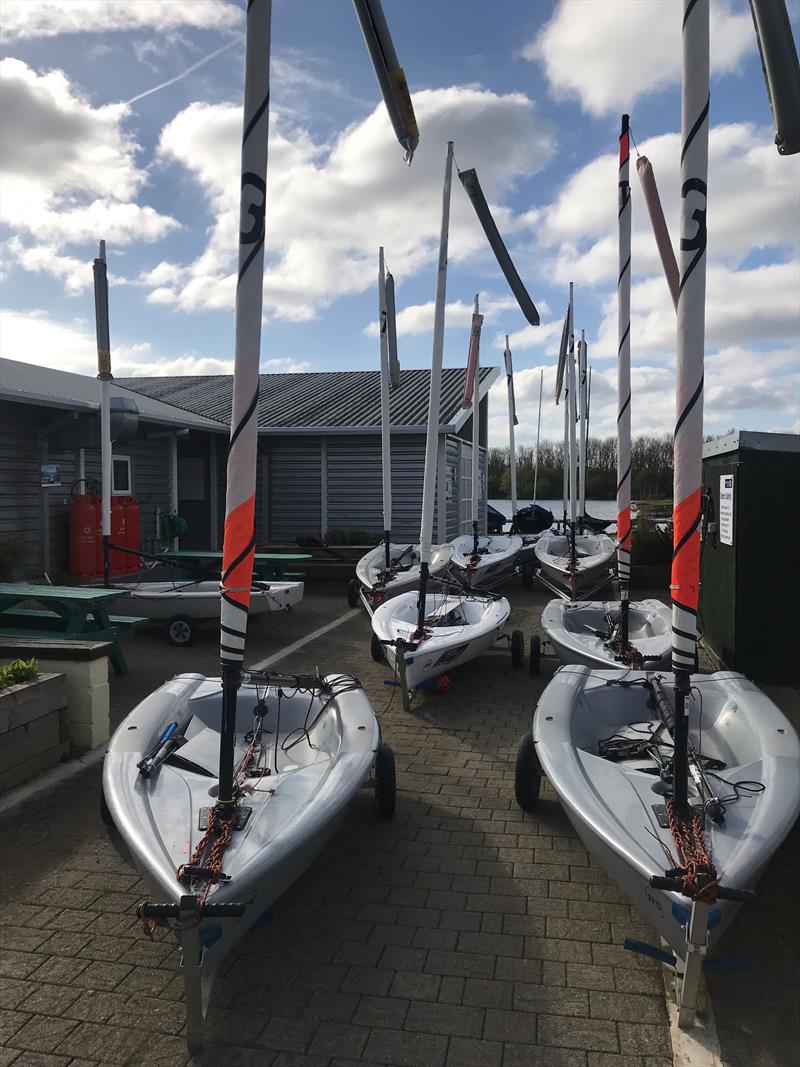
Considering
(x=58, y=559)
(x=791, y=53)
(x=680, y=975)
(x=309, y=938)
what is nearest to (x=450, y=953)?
(x=309, y=938)

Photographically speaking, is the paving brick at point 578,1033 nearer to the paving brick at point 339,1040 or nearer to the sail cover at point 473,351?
the paving brick at point 339,1040

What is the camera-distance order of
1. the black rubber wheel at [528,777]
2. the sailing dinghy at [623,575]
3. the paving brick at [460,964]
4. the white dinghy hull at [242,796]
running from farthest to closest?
the sailing dinghy at [623,575]
the black rubber wheel at [528,777]
the paving brick at [460,964]
the white dinghy hull at [242,796]

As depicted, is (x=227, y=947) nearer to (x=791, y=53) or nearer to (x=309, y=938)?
(x=309, y=938)

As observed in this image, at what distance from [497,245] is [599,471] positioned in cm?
2965

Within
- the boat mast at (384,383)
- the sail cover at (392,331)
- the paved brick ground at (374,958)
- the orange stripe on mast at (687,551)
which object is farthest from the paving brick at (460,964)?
the sail cover at (392,331)

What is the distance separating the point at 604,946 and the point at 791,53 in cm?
389

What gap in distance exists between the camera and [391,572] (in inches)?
455

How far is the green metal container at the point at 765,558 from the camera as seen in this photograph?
21.1 ft

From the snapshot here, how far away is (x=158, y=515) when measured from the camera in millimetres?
14414

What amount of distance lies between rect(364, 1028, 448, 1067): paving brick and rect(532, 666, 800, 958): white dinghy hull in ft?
3.17

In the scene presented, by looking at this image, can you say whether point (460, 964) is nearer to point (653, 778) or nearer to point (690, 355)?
point (653, 778)

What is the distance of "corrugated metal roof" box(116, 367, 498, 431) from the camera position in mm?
17078

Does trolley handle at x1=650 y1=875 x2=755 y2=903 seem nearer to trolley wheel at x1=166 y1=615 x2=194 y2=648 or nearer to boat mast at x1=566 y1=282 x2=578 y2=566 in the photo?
trolley wheel at x1=166 y1=615 x2=194 y2=648

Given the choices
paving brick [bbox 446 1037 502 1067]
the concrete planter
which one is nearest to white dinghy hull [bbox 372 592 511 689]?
the concrete planter
